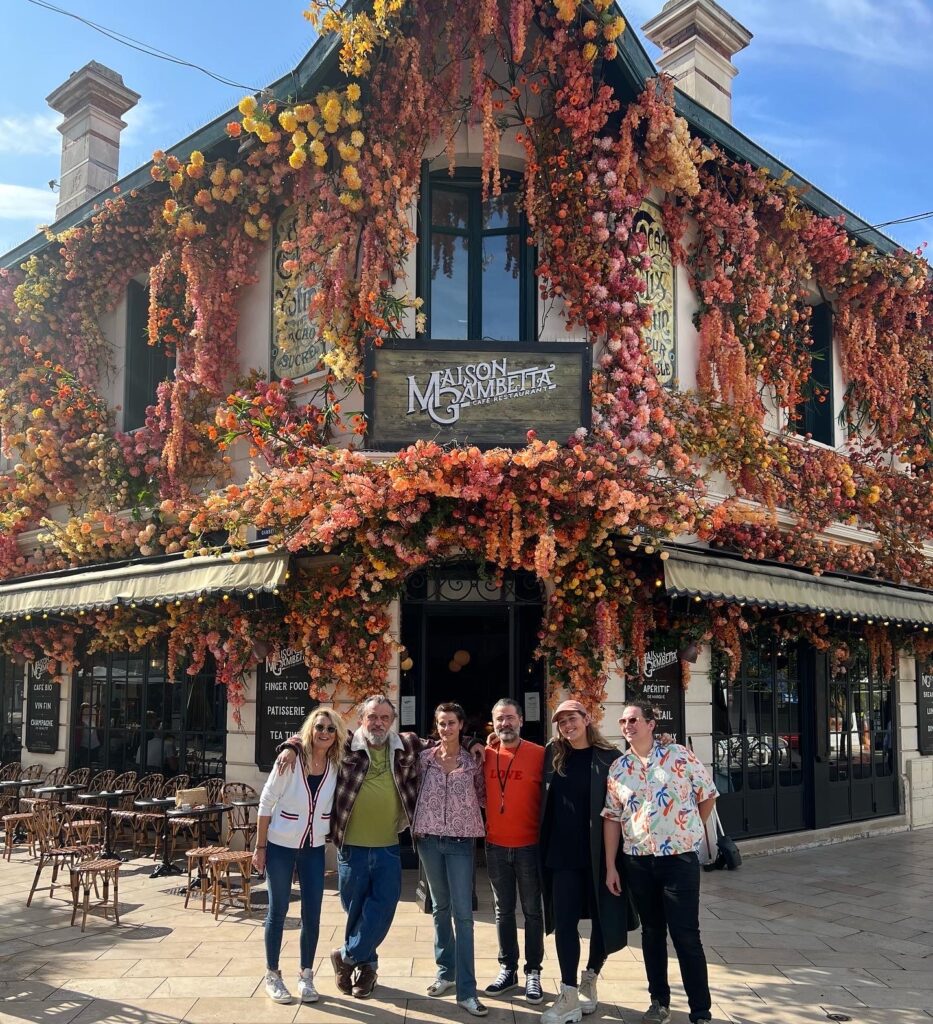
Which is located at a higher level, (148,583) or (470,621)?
(148,583)

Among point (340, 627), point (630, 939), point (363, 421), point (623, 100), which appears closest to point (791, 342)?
point (623, 100)

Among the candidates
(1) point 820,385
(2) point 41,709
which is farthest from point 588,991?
(2) point 41,709

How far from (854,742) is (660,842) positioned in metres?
8.81

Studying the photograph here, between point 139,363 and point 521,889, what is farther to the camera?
point 139,363

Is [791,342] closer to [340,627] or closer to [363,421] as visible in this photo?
[363,421]

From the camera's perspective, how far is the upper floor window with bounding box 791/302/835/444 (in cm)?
1338

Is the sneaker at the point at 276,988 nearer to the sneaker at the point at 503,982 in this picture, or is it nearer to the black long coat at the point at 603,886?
the sneaker at the point at 503,982

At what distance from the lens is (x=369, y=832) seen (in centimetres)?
613

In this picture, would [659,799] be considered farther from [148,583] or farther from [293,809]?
[148,583]

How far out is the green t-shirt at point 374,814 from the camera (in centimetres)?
614

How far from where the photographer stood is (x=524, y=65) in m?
10.2

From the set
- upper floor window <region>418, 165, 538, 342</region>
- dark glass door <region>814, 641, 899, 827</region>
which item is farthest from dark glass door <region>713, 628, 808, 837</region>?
upper floor window <region>418, 165, 538, 342</region>

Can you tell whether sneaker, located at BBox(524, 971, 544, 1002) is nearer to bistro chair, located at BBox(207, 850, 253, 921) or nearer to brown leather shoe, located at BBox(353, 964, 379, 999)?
brown leather shoe, located at BBox(353, 964, 379, 999)

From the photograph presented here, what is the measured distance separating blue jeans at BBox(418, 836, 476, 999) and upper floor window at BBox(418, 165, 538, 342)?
223 inches
